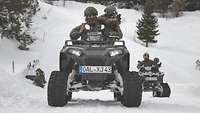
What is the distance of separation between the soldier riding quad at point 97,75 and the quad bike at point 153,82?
244 inches

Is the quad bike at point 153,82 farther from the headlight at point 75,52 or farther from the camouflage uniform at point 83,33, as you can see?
the headlight at point 75,52

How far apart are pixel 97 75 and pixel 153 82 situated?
8598 millimetres

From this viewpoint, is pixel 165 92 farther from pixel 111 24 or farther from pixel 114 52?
pixel 114 52

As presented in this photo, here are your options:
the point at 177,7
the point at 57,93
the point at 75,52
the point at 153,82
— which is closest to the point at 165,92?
the point at 153,82

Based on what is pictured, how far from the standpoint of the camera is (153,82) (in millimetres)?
19375

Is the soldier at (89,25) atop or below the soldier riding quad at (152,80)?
atop

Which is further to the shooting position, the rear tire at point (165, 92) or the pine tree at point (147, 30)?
the pine tree at point (147, 30)

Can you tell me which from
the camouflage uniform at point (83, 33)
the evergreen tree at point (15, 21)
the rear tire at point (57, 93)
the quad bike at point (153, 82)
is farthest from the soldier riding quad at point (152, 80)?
the evergreen tree at point (15, 21)

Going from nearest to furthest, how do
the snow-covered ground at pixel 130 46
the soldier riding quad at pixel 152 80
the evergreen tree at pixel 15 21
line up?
the soldier riding quad at pixel 152 80 < the snow-covered ground at pixel 130 46 < the evergreen tree at pixel 15 21

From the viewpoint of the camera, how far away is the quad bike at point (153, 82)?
690 inches

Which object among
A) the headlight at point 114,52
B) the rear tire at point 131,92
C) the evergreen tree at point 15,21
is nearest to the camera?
the rear tire at point 131,92

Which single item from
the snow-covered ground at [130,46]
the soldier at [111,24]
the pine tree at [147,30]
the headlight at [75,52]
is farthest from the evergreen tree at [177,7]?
the headlight at [75,52]

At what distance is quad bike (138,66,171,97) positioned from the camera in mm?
17531

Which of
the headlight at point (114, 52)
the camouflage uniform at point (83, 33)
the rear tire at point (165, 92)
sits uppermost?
the camouflage uniform at point (83, 33)
